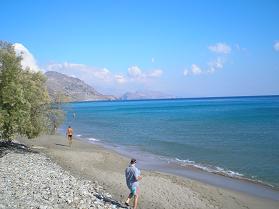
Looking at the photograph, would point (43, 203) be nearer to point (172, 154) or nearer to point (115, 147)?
point (172, 154)

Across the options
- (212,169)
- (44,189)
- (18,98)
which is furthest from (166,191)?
(18,98)

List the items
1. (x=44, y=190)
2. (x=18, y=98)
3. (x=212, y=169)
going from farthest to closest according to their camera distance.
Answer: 1. (x=212, y=169)
2. (x=18, y=98)
3. (x=44, y=190)

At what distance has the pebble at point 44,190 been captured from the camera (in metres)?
14.1

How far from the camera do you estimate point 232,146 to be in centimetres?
3941

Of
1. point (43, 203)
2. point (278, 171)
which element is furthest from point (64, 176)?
point (278, 171)

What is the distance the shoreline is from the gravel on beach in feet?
27.7

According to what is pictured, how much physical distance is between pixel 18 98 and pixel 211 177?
14.2 metres

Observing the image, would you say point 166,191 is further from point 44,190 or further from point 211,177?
point 211,177

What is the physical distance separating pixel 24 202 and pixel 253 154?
25.5 m

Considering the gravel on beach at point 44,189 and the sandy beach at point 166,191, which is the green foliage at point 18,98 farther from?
the sandy beach at point 166,191

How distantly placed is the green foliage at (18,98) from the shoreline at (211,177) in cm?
923

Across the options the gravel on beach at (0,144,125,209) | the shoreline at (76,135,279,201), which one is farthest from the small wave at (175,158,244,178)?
the gravel on beach at (0,144,125,209)

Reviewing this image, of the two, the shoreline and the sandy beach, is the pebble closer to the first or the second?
the sandy beach

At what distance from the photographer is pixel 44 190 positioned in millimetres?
16281
